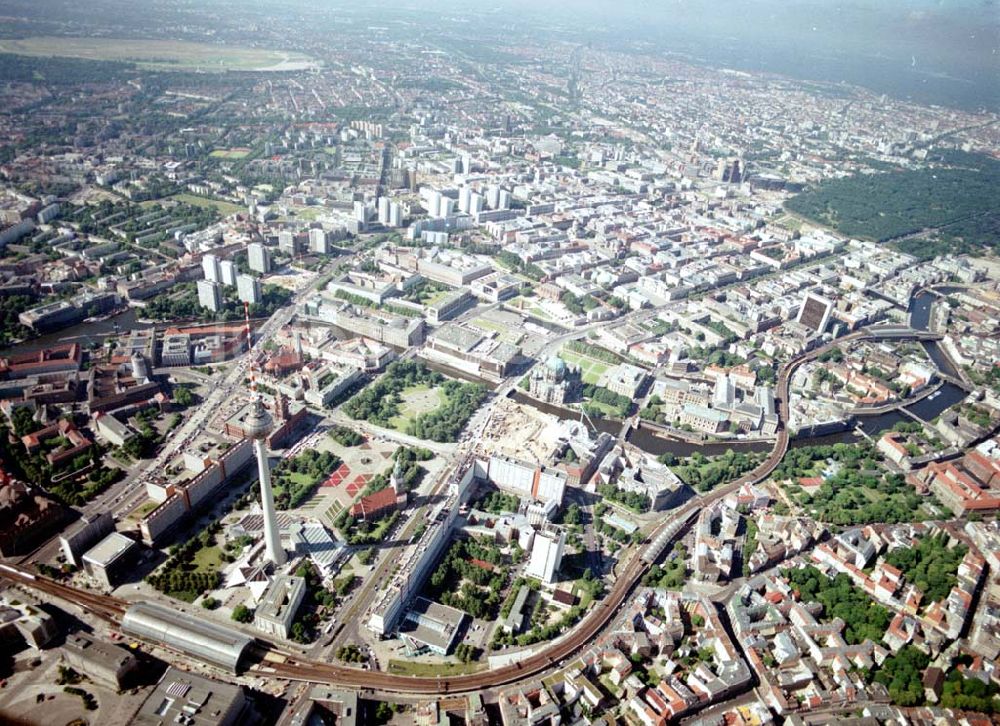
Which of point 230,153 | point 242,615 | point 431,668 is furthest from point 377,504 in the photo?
point 230,153

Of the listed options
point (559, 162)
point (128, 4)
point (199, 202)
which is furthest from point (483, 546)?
point (128, 4)

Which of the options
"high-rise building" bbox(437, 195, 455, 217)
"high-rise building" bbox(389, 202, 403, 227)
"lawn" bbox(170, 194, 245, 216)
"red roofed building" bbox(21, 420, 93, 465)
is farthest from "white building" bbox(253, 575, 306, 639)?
"lawn" bbox(170, 194, 245, 216)

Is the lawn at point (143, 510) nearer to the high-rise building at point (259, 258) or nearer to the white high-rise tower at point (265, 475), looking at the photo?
the white high-rise tower at point (265, 475)

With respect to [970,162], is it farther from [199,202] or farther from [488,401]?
[199,202]

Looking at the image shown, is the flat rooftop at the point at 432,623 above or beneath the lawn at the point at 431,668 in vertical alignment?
above

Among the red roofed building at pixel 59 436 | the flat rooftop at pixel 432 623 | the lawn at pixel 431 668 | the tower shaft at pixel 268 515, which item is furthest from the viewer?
the red roofed building at pixel 59 436

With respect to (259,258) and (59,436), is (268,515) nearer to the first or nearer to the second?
(59,436)

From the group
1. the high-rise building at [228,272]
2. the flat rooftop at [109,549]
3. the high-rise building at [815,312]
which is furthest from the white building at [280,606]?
the high-rise building at [815,312]
